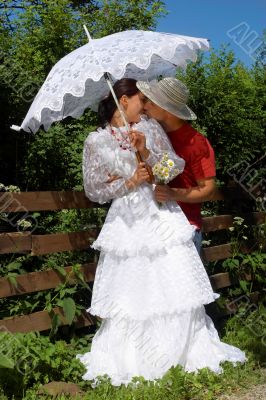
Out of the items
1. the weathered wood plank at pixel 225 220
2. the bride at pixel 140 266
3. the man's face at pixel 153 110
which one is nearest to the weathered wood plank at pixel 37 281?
the bride at pixel 140 266

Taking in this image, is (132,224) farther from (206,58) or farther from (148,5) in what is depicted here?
(148,5)

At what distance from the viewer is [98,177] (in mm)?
3564

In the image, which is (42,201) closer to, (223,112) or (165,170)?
(165,170)

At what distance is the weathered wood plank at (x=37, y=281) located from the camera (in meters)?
3.67

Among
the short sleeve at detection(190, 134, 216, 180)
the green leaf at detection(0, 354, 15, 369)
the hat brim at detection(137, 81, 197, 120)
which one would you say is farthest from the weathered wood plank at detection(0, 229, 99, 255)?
the hat brim at detection(137, 81, 197, 120)

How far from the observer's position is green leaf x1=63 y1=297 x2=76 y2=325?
150 inches

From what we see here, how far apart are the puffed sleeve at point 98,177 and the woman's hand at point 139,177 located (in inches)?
1.6

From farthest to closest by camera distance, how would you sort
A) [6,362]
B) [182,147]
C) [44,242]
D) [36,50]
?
[36,50] < [44,242] < [182,147] < [6,362]

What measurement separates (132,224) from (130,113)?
2.39 feet

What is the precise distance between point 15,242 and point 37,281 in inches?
13.1

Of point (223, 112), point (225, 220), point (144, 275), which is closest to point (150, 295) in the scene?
point (144, 275)

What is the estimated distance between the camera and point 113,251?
364 cm

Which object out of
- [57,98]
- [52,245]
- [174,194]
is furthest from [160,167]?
[52,245]

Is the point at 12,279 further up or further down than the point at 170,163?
further down
